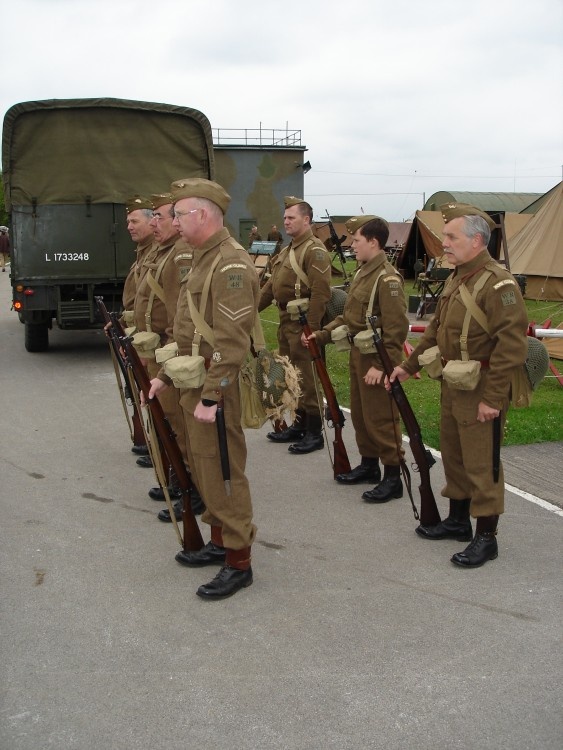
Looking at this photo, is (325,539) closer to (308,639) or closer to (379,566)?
(379,566)

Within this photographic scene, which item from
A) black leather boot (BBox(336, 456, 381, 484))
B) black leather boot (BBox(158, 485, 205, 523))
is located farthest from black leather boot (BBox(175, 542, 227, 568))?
black leather boot (BBox(336, 456, 381, 484))

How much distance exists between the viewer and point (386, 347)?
18.9ft

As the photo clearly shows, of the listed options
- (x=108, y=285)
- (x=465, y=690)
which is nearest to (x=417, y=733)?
(x=465, y=690)

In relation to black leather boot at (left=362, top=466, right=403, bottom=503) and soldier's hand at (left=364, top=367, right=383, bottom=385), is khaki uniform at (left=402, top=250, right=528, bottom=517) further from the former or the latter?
black leather boot at (left=362, top=466, right=403, bottom=503)

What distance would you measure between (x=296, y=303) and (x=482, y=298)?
8.28 feet

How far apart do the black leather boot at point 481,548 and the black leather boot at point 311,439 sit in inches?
103

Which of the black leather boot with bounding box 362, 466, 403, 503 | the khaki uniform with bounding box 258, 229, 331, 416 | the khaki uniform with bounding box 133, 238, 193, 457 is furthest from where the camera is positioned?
the khaki uniform with bounding box 258, 229, 331, 416

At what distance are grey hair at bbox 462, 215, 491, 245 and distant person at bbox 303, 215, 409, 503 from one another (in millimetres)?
1149

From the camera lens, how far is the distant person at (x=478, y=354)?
14.3 feet

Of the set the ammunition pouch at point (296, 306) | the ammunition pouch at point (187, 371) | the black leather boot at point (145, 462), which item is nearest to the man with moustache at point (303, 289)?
the ammunition pouch at point (296, 306)

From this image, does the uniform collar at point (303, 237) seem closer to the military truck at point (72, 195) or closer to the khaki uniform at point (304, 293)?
the khaki uniform at point (304, 293)

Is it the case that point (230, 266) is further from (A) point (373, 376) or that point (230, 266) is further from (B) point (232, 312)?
(A) point (373, 376)

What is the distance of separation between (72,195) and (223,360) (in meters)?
8.15

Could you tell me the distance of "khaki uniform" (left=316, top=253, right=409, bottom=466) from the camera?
568cm
